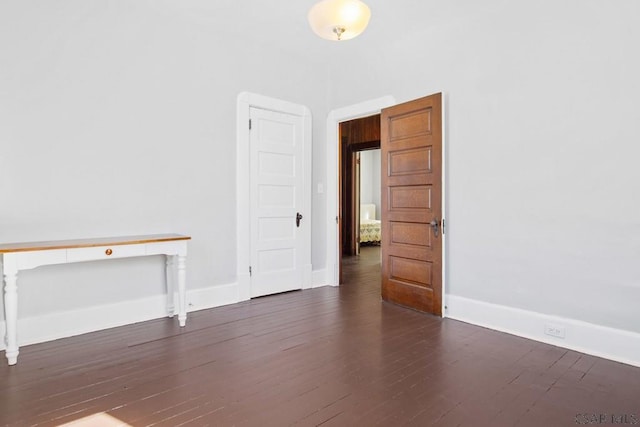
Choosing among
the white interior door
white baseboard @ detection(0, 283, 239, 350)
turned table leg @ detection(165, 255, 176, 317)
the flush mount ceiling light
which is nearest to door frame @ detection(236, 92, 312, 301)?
the white interior door

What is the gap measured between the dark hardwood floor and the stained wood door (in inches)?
19.0

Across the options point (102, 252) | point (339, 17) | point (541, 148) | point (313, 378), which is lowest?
point (313, 378)

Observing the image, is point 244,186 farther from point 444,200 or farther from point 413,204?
point 444,200

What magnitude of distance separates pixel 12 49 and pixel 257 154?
2217mm

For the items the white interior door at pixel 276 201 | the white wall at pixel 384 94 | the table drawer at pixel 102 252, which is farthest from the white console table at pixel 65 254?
the white interior door at pixel 276 201

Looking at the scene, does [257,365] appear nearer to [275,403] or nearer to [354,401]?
[275,403]

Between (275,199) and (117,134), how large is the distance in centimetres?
176

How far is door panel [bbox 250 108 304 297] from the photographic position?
4.26 meters

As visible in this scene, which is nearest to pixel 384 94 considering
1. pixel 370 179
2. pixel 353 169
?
pixel 353 169

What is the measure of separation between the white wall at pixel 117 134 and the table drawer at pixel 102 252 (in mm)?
433

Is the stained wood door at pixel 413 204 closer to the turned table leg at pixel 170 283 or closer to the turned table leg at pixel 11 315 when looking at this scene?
the turned table leg at pixel 170 283

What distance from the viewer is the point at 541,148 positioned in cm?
302

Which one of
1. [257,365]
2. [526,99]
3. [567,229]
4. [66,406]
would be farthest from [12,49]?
[567,229]

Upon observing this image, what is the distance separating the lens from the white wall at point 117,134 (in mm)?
2883
